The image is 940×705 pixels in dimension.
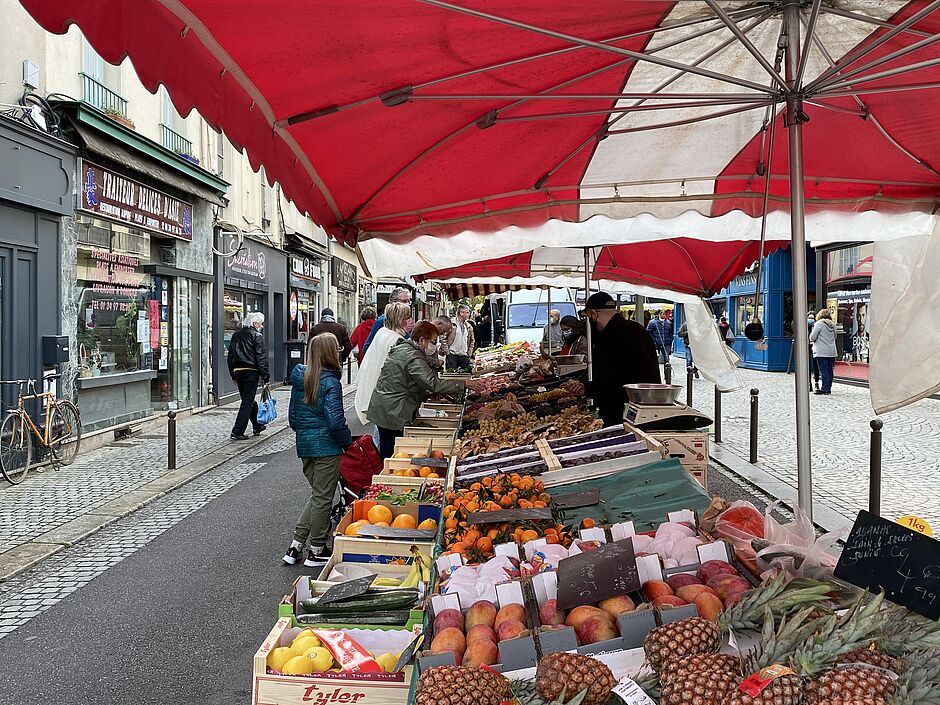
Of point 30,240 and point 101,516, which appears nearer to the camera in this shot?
point 101,516

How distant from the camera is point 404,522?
5137mm

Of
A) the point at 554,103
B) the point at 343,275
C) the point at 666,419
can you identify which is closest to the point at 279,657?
the point at 554,103

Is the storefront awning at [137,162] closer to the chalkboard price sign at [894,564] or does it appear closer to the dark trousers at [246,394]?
the dark trousers at [246,394]

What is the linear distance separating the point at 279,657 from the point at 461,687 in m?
1.12

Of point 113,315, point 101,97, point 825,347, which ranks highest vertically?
point 101,97

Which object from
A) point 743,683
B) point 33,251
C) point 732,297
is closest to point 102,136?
point 33,251

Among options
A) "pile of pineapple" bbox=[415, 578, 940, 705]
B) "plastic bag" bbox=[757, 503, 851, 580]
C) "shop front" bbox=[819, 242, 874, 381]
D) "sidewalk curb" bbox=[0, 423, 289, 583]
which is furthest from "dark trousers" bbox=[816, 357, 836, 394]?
"pile of pineapple" bbox=[415, 578, 940, 705]

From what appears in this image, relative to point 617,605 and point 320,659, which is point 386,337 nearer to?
point 320,659

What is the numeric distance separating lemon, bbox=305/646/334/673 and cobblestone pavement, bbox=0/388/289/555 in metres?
5.26

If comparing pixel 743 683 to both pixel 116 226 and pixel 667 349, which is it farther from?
pixel 667 349

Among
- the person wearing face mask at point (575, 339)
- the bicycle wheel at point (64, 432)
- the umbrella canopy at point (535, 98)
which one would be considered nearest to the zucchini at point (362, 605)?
the umbrella canopy at point (535, 98)

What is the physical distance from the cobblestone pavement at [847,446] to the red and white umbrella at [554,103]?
4.15 metres

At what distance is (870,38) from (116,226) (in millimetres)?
12791

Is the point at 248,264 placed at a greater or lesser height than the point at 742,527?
greater
